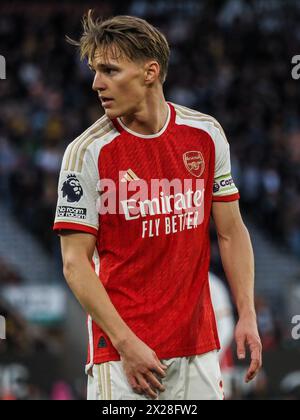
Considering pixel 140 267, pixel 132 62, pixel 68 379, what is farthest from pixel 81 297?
pixel 68 379

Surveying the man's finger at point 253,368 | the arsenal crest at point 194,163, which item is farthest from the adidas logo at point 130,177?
the man's finger at point 253,368

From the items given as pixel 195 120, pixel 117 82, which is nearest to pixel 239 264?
pixel 195 120

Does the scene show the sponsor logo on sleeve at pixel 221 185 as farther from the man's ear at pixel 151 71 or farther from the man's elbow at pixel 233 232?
the man's ear at pixel 151 71

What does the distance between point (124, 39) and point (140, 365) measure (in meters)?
1.34

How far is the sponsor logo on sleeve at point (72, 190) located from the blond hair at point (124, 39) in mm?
527

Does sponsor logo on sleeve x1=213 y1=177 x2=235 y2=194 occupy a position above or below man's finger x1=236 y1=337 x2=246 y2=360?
above

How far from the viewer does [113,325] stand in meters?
4.52

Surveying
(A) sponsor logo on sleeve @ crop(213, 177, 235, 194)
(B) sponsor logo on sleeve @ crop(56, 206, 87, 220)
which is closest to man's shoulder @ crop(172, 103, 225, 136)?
(A) sponsor logo on sleeve @ crop(213, 177, 235, 194)

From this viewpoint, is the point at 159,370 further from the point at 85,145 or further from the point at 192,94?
the point at 192,94

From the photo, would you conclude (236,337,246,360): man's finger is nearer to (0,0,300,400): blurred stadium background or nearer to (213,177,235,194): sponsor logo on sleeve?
(213,177,235,194): sponsor logo on sleeve

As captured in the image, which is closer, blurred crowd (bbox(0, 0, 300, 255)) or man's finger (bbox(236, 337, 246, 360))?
man's finger (bbox(236, 337, 246, 360))

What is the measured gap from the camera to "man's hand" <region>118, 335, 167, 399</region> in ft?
14.7

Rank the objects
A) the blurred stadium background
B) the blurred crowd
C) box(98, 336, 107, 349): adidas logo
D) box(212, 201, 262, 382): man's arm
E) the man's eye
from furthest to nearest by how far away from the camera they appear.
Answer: the blurred crowd < the blurred stadium background < box(212, 201, 262, 382): man's arm < box(98, 336, 107, 349): adidas logo < the man's eye

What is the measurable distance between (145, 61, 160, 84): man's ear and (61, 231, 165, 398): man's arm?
77 centimetres
